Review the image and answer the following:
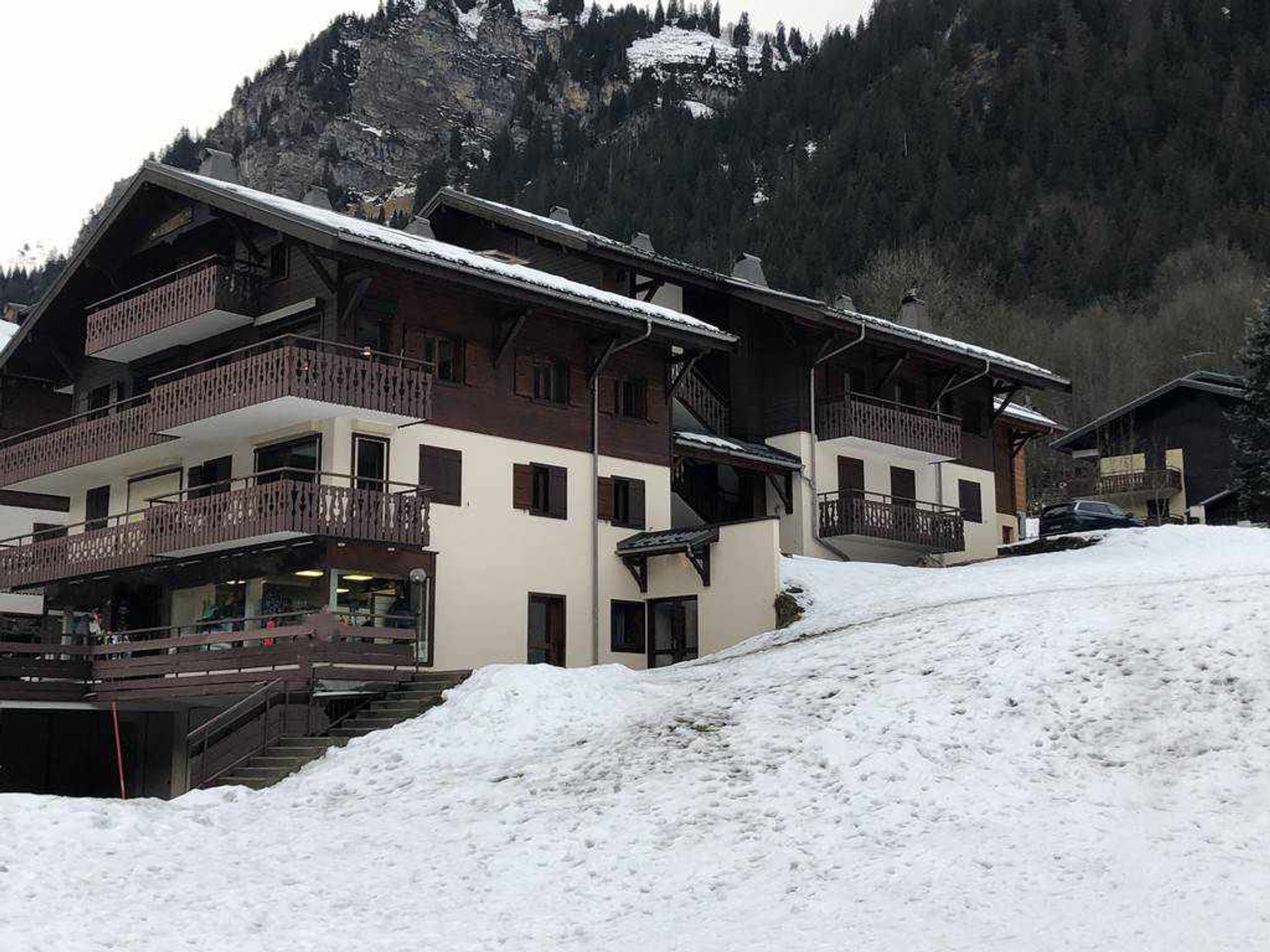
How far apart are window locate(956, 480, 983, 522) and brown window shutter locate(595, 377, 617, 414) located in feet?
45.8

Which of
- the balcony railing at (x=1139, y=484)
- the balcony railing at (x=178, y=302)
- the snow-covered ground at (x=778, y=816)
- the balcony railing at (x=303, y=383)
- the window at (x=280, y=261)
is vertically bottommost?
the snow-covered ground at (x=778, y=816)

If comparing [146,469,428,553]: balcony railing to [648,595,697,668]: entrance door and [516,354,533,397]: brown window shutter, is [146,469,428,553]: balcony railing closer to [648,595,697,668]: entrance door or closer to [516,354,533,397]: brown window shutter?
[516,354,533,397]: brown window shutter

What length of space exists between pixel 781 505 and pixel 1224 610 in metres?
18.5

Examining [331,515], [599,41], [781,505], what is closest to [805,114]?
[599,41]

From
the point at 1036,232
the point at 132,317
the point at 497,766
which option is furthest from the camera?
the point at 1036,232

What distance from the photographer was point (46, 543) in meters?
35.3

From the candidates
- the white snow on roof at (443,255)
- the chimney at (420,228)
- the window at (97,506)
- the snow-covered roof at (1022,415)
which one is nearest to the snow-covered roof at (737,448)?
the white snow on roof at (443,255)

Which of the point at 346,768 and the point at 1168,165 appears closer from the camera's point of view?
the point at 346,768

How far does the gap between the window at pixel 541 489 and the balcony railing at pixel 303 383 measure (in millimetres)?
3314

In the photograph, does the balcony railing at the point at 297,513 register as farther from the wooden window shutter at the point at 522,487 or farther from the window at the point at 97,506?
the window at the point at 97,506

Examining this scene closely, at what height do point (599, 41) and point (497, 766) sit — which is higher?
point (599, 41)

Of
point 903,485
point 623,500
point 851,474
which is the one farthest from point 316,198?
point 903,485

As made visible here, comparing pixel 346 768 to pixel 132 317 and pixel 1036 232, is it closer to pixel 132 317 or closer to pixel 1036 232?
pixel 132 317

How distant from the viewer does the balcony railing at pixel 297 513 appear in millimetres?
28750
